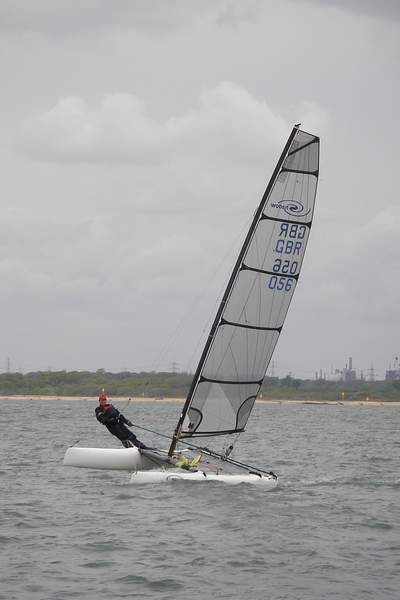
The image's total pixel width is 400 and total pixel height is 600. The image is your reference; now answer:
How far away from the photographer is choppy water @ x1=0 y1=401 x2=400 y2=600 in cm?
1330

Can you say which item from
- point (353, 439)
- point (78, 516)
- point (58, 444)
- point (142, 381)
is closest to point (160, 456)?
point (78, 516)

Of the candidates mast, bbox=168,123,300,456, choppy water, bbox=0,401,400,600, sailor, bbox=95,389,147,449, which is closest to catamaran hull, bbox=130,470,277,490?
choppy water, bbox=0,401,400,600

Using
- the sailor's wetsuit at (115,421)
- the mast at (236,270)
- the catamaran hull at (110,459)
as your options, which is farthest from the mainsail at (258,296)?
the sailor's wetsuit at (115,421)

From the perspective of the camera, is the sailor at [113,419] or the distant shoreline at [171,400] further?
the distant shoreline at [171,400]

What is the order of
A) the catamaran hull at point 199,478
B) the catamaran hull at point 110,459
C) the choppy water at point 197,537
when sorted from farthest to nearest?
the catamaran hull at point 110,459
the catamaran hull at point 199,478
the choppy water at point 197,537

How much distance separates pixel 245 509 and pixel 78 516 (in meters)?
3.01

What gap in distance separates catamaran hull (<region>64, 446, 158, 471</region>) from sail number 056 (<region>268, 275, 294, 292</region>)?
4.41m

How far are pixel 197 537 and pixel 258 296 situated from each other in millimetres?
6549

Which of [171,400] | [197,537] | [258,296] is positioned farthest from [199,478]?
[171,400]

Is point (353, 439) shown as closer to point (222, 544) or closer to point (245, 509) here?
point (245, 509)

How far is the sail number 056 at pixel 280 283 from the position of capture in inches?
854

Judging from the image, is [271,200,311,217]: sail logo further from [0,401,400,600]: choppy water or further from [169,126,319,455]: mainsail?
[0,401,400,600]: choppy water

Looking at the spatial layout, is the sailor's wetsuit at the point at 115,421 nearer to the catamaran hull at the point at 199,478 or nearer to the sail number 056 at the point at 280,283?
the catamaran hull at the point at 199,478

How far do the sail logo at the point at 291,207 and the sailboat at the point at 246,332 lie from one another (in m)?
0.02
